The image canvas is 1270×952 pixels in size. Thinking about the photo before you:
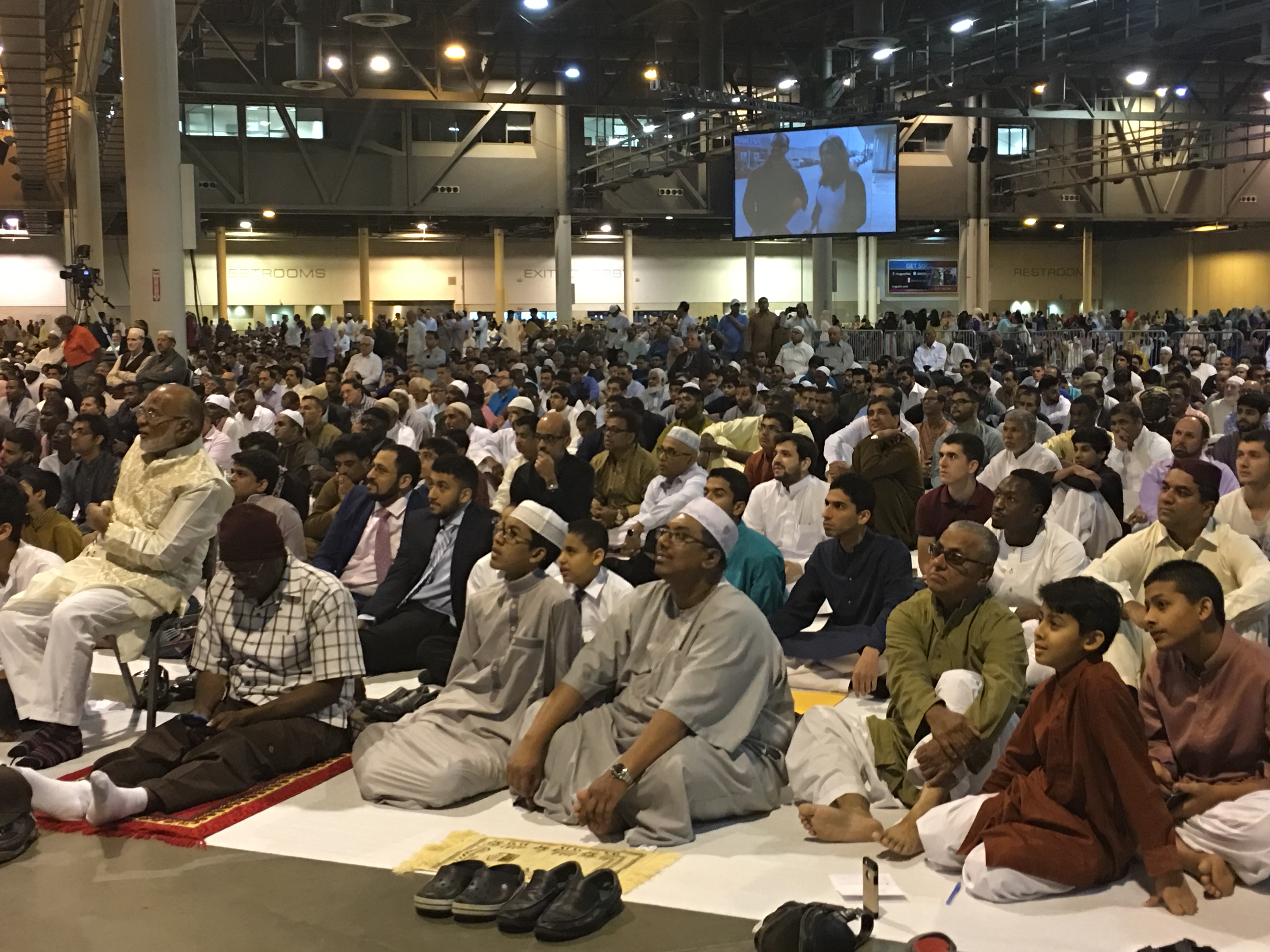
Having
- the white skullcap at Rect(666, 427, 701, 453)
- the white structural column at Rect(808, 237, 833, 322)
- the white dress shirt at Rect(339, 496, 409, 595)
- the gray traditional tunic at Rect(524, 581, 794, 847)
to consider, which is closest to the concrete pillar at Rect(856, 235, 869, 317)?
the white structural column at Rect(808, 237, 833, 322)

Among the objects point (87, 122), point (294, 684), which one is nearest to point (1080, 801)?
point (294, 684)

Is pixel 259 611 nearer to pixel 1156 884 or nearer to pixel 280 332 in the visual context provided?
pixel 1156 884

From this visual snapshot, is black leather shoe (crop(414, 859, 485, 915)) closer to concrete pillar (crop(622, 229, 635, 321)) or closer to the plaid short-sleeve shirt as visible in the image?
the plaid short-sleeve shirt

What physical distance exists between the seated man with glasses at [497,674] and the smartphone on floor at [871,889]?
60.5 inches

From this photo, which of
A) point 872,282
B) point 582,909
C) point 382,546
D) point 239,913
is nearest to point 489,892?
point 582,909

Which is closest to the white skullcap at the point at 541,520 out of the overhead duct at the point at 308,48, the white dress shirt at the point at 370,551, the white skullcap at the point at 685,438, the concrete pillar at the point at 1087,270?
the white dress shirt at the point at 370,551

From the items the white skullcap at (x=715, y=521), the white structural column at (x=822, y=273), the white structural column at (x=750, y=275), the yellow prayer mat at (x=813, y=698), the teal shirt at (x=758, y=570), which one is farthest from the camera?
the white structural column at (x=750, y=275)

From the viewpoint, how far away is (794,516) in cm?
752

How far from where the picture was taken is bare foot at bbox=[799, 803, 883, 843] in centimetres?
398

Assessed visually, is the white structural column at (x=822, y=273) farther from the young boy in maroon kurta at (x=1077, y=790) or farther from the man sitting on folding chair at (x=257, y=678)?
the young boy in maroon kurta at (x=1077, y=790)

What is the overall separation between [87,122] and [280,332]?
4938 mm

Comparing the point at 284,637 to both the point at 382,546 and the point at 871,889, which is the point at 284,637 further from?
the point at 871,889

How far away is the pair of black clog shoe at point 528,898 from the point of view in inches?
134

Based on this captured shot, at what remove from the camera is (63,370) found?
45.1 feet
